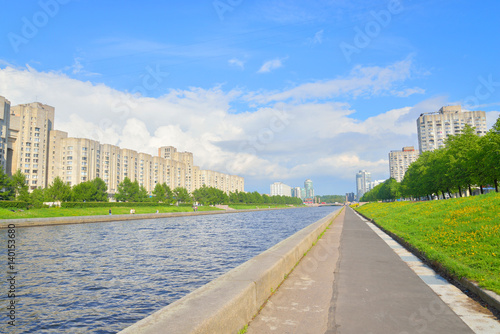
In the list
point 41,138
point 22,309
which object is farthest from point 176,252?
point 41,138

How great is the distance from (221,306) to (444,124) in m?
194

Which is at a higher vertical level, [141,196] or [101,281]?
[141,196]

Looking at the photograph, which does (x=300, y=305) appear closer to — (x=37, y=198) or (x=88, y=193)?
(x=37, y=198)

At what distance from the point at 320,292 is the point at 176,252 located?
13186 millimetres

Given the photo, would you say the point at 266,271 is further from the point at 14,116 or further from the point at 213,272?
the point at 14,116

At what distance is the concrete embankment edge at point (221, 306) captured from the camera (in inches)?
142

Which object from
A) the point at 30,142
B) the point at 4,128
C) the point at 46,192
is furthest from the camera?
the point at 30,142

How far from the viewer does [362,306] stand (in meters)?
5.88

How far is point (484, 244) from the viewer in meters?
10.3

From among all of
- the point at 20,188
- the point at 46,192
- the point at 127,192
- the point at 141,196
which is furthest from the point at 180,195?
the point at 20,188

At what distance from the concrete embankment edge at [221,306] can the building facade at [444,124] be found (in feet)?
612

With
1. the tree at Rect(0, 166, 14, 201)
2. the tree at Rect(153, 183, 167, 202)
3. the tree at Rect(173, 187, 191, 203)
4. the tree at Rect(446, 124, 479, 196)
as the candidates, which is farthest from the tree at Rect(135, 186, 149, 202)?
the tree at Rect(446, 124, 479, 196)

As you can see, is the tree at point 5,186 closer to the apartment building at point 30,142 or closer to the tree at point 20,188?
the tree at point 20,188

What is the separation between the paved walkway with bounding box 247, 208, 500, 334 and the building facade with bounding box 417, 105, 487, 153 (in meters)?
184
